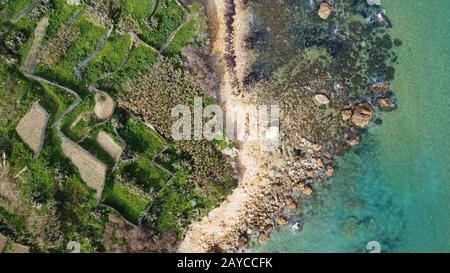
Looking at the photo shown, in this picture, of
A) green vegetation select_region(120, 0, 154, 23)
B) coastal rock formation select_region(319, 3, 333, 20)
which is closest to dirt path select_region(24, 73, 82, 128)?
green vegetation select_region(120, 0, 154, 23)

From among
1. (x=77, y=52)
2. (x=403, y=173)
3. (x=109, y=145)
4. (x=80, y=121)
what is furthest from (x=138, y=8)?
(x=403, y=173)

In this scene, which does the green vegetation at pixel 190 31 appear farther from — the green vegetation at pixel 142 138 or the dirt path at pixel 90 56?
the green vegetation at pixel 142 138

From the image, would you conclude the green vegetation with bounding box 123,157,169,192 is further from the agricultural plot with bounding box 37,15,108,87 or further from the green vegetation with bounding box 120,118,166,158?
the agricultural plot with bounding box 37,15,108,87

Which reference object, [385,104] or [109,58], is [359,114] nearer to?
[385,104]

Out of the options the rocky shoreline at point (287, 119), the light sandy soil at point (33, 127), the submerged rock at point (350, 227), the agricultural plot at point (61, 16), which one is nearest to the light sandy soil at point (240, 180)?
the rocky shoreline at point (287, 119)
